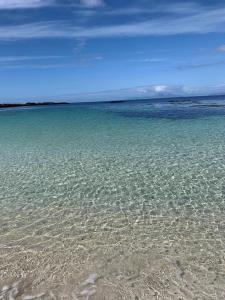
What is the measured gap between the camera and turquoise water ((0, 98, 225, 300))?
13.4 ft

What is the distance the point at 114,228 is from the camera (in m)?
5.69

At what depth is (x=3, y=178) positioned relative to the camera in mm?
9320

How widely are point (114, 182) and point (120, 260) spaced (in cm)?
388

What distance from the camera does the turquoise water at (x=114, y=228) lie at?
4074 millimetres

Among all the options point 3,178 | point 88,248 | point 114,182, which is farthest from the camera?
point 3,178

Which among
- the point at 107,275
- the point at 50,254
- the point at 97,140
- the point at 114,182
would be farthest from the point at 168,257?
the point at 97,140

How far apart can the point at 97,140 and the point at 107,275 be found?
12.1 meters

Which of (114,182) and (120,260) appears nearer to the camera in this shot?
(120,260)

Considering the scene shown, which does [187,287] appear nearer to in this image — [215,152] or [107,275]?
[107,275]

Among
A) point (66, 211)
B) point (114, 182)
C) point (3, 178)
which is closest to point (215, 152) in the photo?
point (114, 182)

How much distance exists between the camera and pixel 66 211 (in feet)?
21.6

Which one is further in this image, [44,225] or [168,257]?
[44,225]

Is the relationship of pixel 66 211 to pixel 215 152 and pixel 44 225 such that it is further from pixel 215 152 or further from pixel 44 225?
pixel 215 152

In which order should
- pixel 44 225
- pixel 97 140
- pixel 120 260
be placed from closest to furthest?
pixel 120 260 → pixel 44 225 → pixel 97 140
